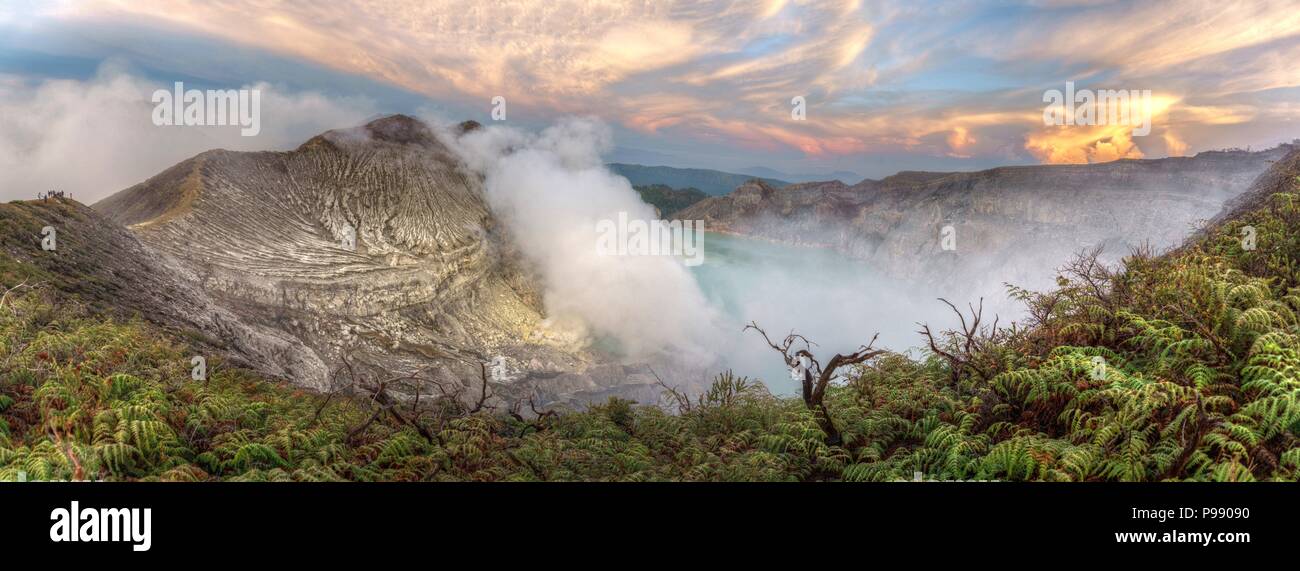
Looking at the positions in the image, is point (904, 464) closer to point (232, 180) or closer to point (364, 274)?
point (364, 274)

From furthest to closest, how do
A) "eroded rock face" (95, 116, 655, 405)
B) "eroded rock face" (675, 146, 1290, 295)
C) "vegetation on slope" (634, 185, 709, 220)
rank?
"vegetation on slope" (634, 185, 709, 220) → "eroded rock face" (675, 146, 1290, 295) → "eroded rock face" (95, 116, 655, 405)

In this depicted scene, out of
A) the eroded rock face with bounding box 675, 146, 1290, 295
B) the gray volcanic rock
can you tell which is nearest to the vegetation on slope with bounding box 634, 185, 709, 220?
the eroded rock face with bounding box 675, 146, 1290, 295

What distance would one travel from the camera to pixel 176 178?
27.7 metres

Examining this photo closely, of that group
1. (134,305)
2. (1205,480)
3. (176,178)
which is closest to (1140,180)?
(1205,480)

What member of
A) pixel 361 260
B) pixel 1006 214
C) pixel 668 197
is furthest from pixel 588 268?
pixel 668 197

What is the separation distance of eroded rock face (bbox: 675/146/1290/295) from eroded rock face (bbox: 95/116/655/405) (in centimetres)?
3719

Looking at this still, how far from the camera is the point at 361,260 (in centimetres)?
2758

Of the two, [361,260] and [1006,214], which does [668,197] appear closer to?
[1006,214]

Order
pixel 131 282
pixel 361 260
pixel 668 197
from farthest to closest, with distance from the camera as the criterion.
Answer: pixel 668 197, pixel 361 260, pixel 131 282

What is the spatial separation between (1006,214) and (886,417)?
3276 inches

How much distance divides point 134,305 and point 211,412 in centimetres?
1033

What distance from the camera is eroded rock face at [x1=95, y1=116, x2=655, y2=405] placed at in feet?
70.0

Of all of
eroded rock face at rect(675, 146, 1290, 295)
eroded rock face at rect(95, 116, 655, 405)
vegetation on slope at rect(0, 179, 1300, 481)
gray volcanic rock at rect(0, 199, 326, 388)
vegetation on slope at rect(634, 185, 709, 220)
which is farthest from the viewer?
vegetation on slope at rect(634, 185, 709, 220)

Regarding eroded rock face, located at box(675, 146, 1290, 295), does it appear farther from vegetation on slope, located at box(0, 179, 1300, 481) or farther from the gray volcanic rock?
the gray volcanic rock
